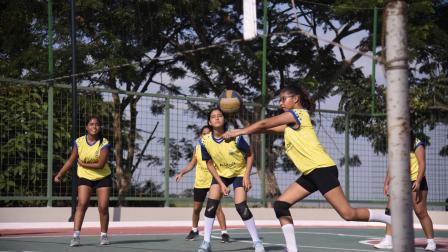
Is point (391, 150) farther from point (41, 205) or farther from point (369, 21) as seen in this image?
point (369, 21)

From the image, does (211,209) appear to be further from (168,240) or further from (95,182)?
→ (168,240)

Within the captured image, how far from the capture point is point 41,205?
15.3m

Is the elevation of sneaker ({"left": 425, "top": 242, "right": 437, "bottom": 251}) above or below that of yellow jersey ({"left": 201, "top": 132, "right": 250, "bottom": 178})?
below

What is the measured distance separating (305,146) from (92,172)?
3.86m

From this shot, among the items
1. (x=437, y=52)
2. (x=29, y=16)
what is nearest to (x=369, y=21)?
(x=437, y=52)

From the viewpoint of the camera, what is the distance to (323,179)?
7715mm

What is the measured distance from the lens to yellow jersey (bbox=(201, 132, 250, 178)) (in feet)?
31.6

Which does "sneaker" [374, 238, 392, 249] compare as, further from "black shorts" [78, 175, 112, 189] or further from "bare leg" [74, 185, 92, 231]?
"bare leg" [74, 185, 92, 231]

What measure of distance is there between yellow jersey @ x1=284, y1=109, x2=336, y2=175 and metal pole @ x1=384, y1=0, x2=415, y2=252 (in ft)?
9.73

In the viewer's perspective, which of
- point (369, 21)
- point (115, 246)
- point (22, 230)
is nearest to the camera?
point (115, 246)

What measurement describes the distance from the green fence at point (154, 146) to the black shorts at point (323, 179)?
779 centimetres

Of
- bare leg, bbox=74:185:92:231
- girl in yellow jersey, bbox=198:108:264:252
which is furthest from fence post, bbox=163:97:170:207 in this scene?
girl in yellow jersey, bbox=198:108:264:252

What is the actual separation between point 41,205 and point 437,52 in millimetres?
14847

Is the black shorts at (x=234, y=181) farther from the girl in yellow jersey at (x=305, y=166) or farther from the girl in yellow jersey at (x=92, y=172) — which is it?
the girl in yellow jersey at (x=92, y=172)
